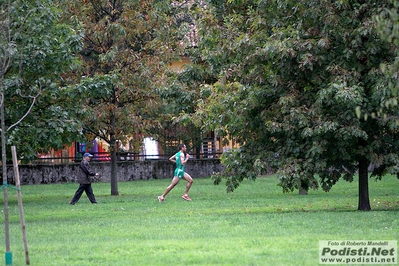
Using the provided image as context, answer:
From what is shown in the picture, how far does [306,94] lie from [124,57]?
1283 cm

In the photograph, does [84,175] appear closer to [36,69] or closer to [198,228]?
[36,69]

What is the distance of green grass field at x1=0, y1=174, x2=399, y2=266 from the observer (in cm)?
1245

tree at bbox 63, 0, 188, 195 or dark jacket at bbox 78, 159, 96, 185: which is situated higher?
tree at bbox 63, 0, 188, 195

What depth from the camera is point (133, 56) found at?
3161 cm

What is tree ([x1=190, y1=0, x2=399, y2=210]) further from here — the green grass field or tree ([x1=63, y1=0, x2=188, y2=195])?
tree ([x1=63, y1=0, x2=188, y2=195])

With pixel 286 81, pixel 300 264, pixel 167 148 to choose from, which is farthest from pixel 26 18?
pixel 167 148

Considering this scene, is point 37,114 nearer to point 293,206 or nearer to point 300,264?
point 293,206

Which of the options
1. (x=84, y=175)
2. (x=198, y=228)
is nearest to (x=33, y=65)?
(x=84, y=175)

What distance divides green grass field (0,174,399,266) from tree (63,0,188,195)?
375 cm

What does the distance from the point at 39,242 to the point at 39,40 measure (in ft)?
23.1

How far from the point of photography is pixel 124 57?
31.6 metres

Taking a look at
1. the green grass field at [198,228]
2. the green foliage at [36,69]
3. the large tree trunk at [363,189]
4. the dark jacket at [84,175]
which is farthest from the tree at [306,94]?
the dark jacket at [84,175]

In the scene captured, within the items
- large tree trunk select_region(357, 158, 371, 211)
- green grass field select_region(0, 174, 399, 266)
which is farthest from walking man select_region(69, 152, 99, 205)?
large tree trunk select_region(357, 158, 371, 211)

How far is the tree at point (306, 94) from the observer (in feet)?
62.9
